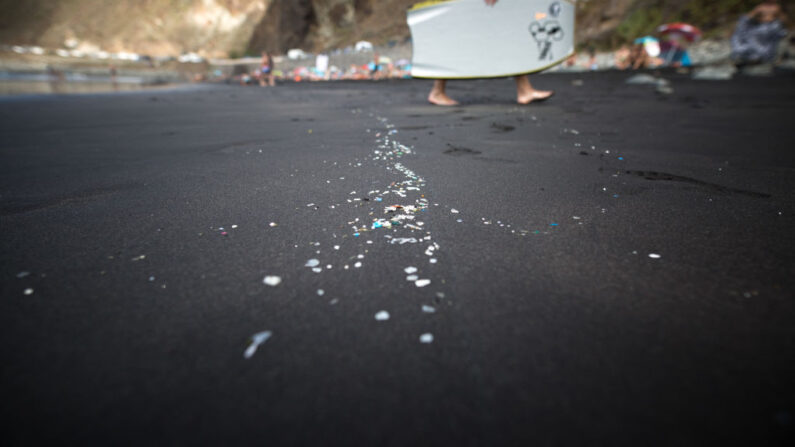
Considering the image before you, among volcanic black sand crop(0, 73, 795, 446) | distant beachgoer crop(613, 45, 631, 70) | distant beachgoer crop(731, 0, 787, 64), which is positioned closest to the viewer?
volcanic black sand crop(0, 73, 795, 446)

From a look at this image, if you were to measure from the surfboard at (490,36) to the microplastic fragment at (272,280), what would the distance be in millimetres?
3797

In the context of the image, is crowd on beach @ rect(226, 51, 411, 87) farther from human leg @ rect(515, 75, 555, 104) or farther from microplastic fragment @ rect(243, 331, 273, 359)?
microplastic fragment @ rect(243, 331, 273, 359)

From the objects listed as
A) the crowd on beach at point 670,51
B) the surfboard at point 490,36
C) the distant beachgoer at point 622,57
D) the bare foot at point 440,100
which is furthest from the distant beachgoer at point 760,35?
the bare foot at point 440,100

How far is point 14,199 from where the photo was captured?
143 centimetres

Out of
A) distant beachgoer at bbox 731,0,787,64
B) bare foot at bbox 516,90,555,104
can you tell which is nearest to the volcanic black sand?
bare foot at bbox 516,90,555,104

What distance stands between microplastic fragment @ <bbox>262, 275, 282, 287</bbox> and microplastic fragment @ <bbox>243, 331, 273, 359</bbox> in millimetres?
168

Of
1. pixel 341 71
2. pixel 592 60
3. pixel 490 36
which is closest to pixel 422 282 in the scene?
pixel 490 36

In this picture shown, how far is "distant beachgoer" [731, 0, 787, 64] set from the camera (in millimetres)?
7363

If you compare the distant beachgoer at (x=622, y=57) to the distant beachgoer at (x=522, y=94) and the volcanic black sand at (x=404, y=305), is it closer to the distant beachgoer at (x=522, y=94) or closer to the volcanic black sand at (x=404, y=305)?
the distant beachgoer at (x=522, y=94)

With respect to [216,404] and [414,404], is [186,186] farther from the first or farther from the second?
[414,404]

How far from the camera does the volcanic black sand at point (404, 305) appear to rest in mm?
521

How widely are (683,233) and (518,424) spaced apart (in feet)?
2.85

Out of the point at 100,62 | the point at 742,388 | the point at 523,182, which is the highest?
the point at 100,62

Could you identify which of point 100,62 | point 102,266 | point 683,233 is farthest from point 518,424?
point 100,62
